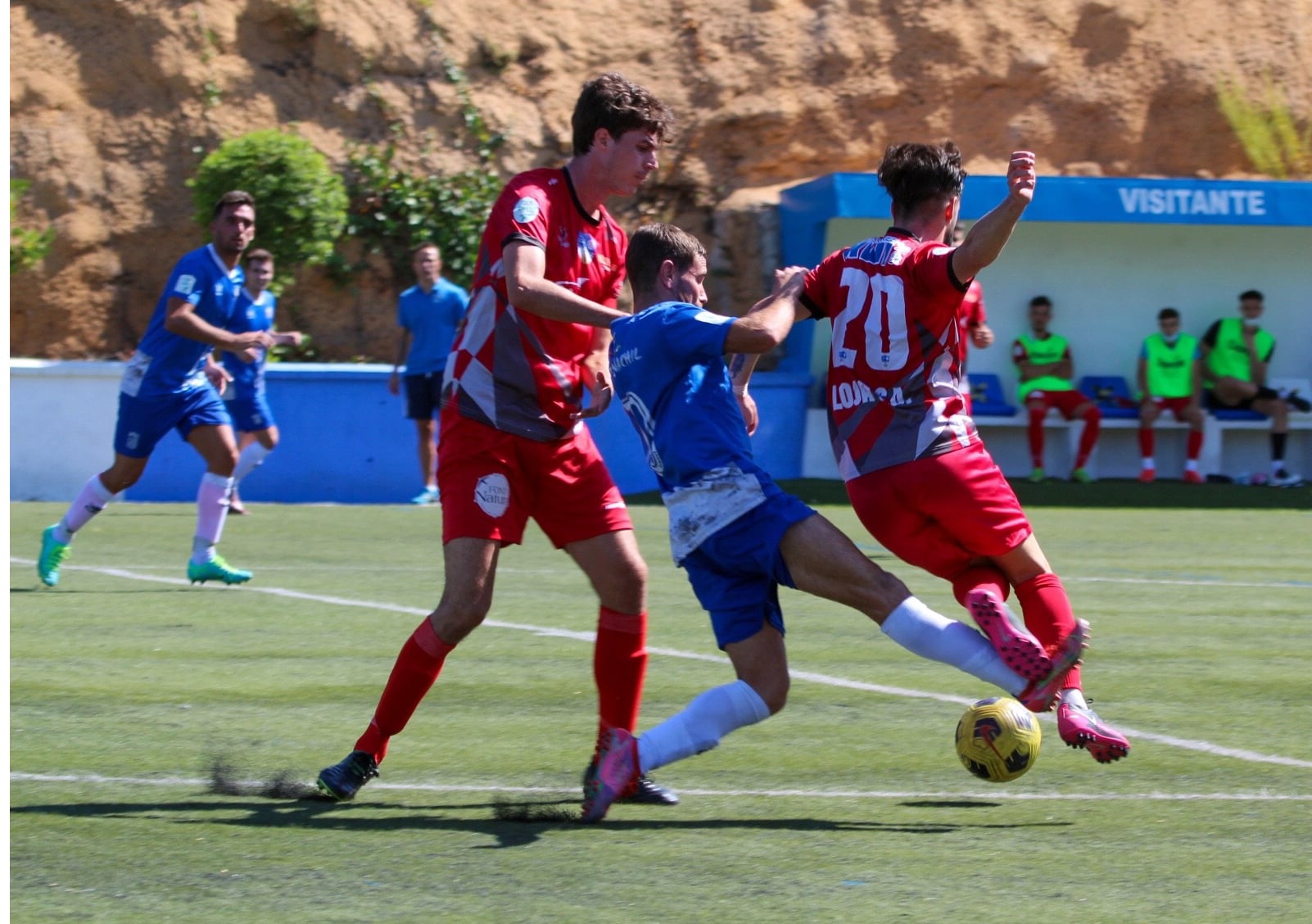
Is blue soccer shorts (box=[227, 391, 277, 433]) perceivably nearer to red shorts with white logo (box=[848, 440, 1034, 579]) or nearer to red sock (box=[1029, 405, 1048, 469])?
red sock (box=[1029, 405, 1048, 469])

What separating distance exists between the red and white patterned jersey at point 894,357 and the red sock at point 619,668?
0.77 metres

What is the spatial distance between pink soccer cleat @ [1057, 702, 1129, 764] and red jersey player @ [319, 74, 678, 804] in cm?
108

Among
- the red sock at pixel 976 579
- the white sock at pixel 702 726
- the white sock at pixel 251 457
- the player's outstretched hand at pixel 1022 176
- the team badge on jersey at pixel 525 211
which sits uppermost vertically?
the player's outstretched hand at pixel 1022 176

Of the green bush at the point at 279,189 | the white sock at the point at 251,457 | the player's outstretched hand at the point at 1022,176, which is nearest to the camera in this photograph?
the player's outstretched hand at the point at 1022,176

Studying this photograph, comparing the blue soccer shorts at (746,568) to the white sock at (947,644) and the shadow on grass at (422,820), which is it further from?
the shadow on grass at (422,820)

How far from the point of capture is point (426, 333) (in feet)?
50.1

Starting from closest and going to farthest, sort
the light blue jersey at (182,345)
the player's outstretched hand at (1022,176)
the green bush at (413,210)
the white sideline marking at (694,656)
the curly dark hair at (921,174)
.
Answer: the player's outstretched hand at (1022,176), the curly dark hair at (921,174), the white sideline marking at (694,656), the light blue jersey at (182,345), the green bush at (413,210)

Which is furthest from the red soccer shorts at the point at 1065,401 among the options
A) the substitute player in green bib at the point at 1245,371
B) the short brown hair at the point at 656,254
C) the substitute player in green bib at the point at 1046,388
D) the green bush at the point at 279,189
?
the short brown hair at the point at 656,254

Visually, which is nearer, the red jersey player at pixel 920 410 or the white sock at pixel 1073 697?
the white sock at pixel 1073 697

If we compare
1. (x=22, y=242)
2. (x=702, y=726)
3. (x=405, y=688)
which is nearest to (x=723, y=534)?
(x=702, y=726)

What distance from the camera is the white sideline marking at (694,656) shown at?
539 centimetres

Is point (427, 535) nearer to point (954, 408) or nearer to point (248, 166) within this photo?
point (248, 166)

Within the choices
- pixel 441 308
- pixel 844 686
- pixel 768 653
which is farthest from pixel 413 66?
pixel 768 653

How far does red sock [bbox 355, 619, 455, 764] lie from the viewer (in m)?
4.85
